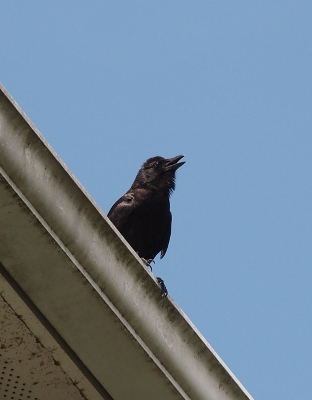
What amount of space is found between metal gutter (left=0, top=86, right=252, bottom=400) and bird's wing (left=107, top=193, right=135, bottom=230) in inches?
148

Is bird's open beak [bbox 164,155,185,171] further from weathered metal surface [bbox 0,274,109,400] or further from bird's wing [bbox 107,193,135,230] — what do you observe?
weathered metal surface [bbox 0,274,109,400]

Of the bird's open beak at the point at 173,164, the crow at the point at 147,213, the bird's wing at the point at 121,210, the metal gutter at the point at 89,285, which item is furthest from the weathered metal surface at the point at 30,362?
the bird's open beak at the point at 173,164

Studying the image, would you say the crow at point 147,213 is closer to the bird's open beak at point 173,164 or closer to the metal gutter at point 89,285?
the bird's open beak at point 173,164

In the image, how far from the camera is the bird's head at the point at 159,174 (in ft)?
23.8

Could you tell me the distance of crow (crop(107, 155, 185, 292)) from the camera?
689 cm

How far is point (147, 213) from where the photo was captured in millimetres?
6941

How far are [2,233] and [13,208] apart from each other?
0.38 ft

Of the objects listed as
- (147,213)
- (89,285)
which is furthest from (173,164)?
(89,285)

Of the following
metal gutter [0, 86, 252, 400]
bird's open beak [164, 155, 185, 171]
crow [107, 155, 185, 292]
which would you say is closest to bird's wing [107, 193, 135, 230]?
crow [107, 155, 185, 292]

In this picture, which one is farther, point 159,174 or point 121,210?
point 159,174

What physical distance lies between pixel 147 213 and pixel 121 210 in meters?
0.23

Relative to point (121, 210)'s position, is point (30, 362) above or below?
below

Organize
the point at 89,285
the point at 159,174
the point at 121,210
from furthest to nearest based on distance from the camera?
1. the point at 159,174
2. the point at 121,210
3. the point at 89,285

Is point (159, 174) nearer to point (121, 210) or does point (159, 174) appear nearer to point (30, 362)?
point (121, 210)
